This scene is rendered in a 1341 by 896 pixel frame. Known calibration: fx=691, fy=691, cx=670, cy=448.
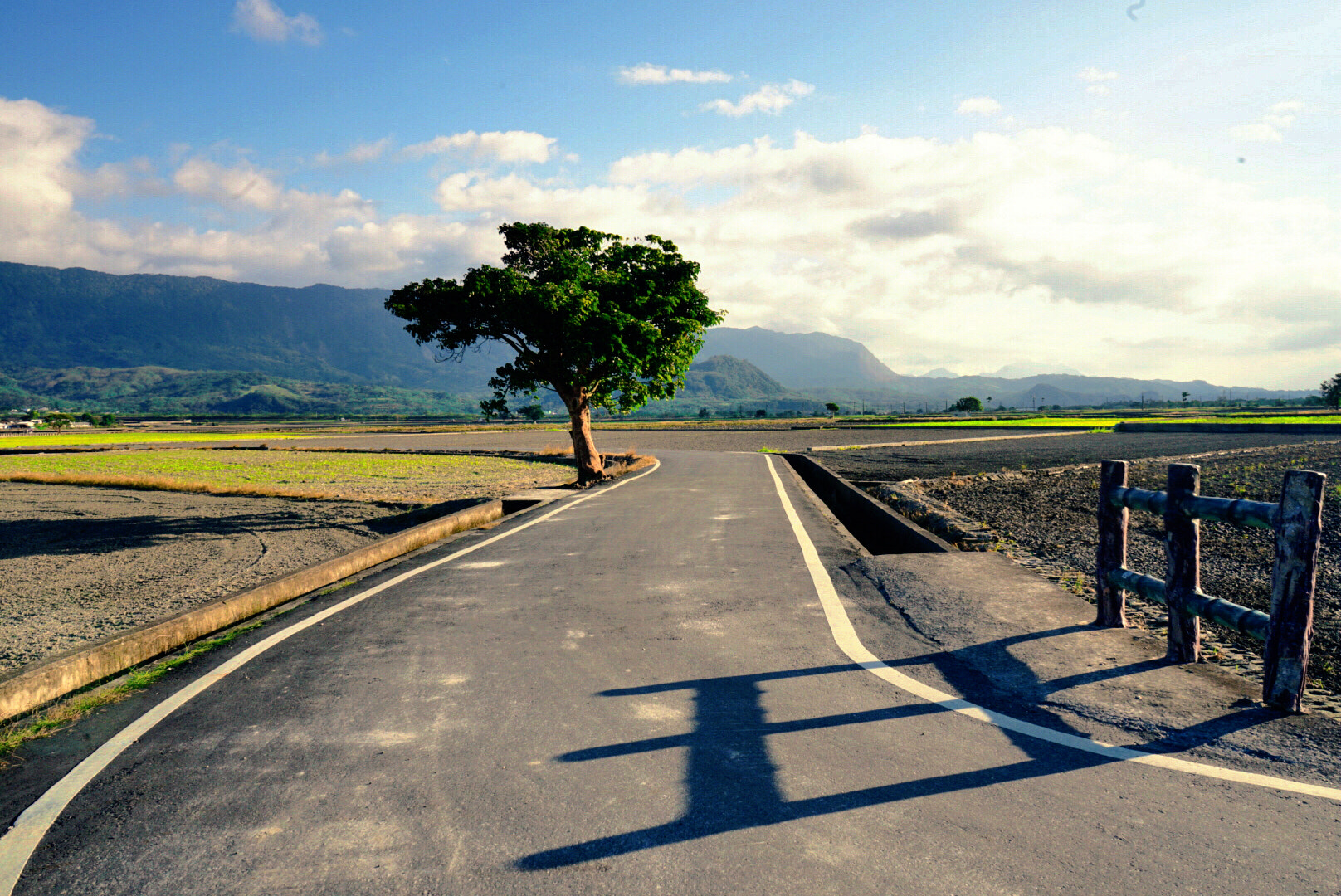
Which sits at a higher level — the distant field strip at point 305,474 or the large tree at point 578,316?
the large tree at point 578,316

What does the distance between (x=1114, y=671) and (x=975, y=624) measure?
3.63 feet

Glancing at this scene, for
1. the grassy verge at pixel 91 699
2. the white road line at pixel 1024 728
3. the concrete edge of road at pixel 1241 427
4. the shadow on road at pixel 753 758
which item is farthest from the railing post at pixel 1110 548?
the concrete edge of road at pixel 1241 427

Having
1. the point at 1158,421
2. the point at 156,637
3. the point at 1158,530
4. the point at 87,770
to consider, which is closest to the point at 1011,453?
the point at 1158,530

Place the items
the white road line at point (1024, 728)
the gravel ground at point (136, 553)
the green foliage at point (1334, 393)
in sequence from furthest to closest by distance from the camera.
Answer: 1. the green foliage at point (1334, 393)
2. the gravel ground at point (136, 553)
3. the white road line at point (1024, 728)

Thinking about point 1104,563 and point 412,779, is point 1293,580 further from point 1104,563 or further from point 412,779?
point 412,779

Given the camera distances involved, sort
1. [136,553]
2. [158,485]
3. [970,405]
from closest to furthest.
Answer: [136,553] < [158,485] < [970,405]

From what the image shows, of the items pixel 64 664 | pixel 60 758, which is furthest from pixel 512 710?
pixel 64 664

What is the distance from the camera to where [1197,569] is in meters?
4.30

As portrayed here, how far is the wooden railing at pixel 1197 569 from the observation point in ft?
12.2

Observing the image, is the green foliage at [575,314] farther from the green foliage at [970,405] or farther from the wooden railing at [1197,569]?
the green foliage at [970,405]

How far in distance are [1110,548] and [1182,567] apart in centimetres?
83

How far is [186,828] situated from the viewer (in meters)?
2.81

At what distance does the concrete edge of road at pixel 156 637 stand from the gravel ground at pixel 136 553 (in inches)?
12.4

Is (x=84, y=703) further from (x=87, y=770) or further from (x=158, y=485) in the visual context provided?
(x=158, y=485)
